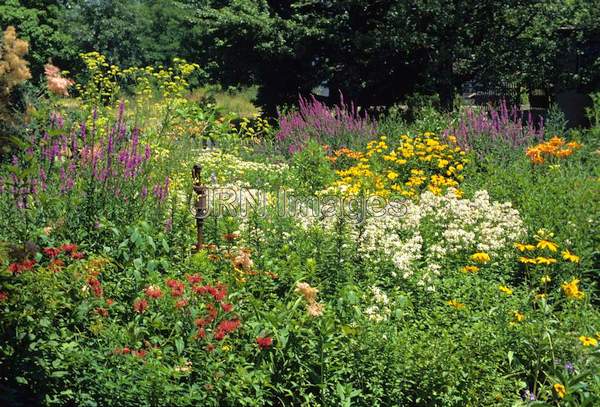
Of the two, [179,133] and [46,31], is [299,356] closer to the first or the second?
[179,133]

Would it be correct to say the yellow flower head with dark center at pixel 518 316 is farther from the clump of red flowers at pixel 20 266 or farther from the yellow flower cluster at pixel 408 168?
the yellow flower cluster at pixel 408 168

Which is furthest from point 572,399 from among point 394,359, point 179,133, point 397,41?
point 397,41

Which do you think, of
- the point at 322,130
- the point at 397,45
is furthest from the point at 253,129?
the point at 397,45

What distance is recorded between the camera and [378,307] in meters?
4.53

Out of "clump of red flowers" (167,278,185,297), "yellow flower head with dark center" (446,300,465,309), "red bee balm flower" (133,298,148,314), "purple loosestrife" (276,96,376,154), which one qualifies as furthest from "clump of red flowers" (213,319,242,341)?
"purple loosestrife" (276,96,376,154)

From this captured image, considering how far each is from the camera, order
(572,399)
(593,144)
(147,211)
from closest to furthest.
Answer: (572,399), (147,211), (593,144)

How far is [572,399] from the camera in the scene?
4.03 metres

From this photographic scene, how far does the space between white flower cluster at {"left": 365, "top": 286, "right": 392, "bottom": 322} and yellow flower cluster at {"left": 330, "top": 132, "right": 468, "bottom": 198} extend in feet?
9.59

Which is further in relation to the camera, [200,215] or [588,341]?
[200,215]

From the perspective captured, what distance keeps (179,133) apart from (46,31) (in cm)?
2936

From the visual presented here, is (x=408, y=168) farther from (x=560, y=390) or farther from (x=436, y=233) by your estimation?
(x=560, y=390)

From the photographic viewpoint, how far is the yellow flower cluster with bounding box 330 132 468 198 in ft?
25.5

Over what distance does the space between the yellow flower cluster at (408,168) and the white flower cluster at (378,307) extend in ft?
9.59

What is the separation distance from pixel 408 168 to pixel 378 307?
4.57m
